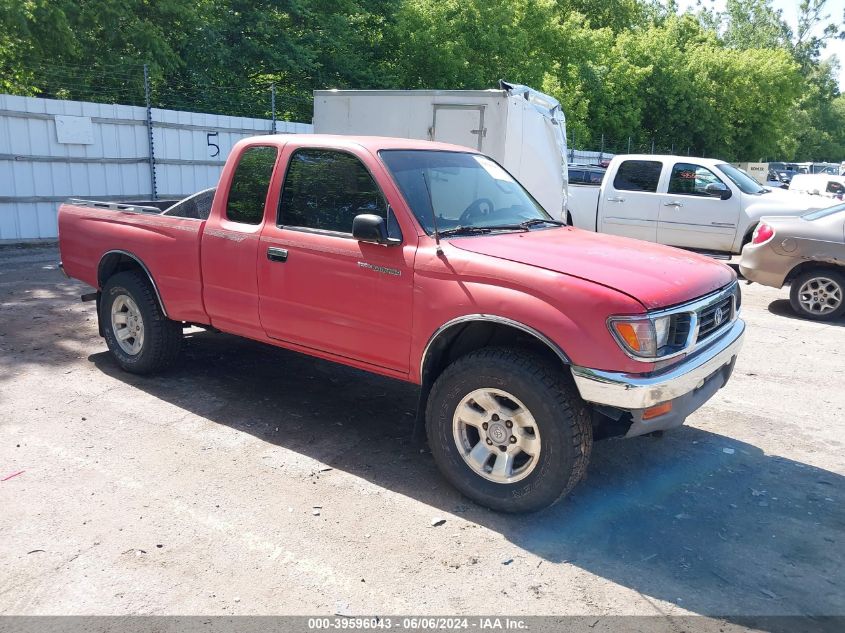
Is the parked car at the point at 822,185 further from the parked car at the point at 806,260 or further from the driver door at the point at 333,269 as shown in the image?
the driver door at the point at 333,269

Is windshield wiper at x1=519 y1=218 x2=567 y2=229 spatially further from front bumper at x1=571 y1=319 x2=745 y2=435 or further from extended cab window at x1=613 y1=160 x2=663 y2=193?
extended cab window at x1=613 y1=160 x2=663 y2=193

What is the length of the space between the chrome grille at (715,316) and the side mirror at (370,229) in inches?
69.0

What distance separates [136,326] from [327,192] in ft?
7.26

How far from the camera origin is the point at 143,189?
13797 mm

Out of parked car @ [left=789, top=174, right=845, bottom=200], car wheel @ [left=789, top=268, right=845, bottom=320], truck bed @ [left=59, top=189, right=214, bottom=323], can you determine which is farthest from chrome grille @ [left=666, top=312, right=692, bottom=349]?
parked car @ [left=789, top=174, right=845, bottom=200]

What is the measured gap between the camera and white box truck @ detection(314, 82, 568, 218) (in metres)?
10.5

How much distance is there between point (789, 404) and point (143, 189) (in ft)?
38.8

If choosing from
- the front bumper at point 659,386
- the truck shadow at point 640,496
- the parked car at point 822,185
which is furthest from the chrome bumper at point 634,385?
the parked car at point 822,185

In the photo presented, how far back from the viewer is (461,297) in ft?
12.9

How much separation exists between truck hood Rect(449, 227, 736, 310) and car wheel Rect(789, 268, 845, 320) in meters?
5.14

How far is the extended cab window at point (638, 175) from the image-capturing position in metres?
12.4

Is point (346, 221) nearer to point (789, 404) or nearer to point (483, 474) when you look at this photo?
point (483, 474)

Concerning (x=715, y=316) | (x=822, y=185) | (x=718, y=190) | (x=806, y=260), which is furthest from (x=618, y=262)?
(x=822, y=185)

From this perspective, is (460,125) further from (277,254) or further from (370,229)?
(370,229)
